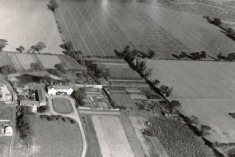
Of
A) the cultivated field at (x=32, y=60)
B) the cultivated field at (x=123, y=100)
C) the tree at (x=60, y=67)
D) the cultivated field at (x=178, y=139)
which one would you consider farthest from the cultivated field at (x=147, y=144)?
the cultivated field at (x=32, y=60)

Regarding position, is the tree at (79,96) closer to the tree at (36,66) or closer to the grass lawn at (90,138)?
the grass lawn at (90,138)

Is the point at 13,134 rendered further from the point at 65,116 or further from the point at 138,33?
the point at 138,33

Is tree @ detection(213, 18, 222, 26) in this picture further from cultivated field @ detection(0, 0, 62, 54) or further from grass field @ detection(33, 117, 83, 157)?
grass field @ detection(33, 117, 83, 157)

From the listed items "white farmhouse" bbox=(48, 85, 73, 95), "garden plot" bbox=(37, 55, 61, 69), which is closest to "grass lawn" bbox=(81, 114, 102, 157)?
"white farmhouse" bbox=(48, 85, 73, 95)

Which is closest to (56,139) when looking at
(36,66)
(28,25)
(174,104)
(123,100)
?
(123,100)

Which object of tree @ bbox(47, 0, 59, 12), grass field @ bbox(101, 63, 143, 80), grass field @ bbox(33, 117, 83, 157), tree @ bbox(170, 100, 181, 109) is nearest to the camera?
grass field @ bbox(33, 117, 83, 157)

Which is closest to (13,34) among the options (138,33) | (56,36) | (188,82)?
(56,36)
